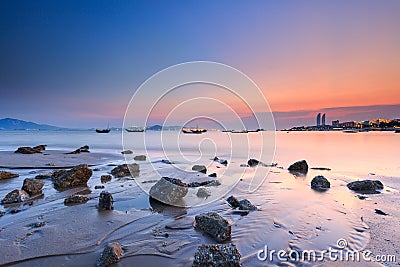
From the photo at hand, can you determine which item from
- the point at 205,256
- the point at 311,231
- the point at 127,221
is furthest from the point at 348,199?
the point at 127,221

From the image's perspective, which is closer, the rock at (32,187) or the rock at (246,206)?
the rock at (246,206)

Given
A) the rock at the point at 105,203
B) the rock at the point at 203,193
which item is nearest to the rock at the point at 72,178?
the rock at the point at 105,203

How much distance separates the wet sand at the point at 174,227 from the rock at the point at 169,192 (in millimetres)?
264

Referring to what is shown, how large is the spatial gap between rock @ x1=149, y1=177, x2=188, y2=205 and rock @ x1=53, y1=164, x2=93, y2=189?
3.74 metres

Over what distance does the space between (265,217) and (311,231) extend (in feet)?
3.61

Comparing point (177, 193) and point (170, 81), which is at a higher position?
point (170, 81)

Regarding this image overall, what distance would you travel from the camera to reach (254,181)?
9961 millimetres

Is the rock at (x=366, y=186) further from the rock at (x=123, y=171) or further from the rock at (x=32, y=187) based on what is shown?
the rock at (x=32, y=187)

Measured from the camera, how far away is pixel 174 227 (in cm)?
493

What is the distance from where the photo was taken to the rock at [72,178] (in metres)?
8.45

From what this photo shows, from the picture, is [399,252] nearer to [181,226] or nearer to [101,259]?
[181,226]

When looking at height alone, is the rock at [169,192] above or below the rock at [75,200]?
above

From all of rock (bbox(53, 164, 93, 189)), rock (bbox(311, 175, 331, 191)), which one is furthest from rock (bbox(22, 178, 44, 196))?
rock (bbox(311, 175, 331, 191))

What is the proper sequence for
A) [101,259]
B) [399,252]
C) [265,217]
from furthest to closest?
[265,217]
[399,252]
[101,259]
